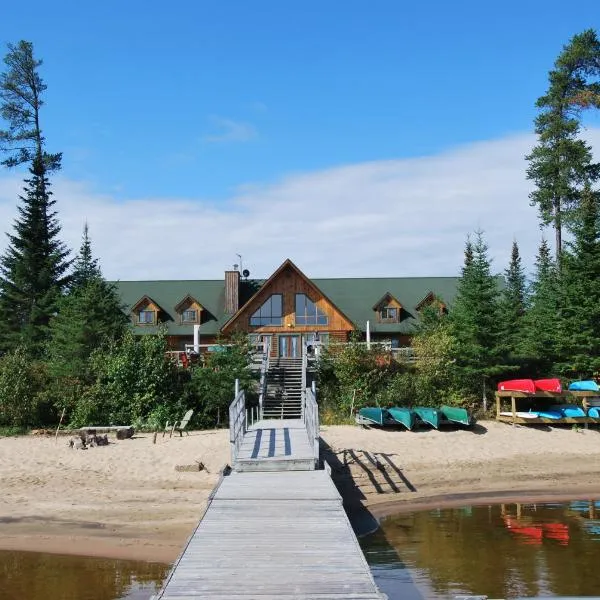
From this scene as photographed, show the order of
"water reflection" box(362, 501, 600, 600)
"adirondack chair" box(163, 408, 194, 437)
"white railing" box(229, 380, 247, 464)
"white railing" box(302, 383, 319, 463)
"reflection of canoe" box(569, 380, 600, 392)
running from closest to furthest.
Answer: "water reflection" box(362, 501, 600, 600)
"white railing" box(229, 380, 247, 464)
"white railing" box(302, 383, 319, 463)
"adirondack chair" box(163, 408, 194, 437)
"reflection of canoe" box(569, 380, 600, 392)

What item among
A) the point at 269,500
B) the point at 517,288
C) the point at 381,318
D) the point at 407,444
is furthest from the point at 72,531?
the point at 517,288

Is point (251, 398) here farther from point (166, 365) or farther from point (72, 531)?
point (72, 531)

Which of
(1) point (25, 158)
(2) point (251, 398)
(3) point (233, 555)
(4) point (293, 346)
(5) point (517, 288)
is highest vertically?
(1) point (25, 158)

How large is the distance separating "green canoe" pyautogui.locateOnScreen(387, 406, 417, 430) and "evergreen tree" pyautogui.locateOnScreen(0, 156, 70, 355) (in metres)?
21.6

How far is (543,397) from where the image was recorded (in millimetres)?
26891

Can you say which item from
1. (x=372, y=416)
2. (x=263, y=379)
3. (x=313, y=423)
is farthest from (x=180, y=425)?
(x=313, y=423)

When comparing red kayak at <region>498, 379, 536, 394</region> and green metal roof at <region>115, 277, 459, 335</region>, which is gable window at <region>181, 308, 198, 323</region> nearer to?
green metal roof at <region>115, 277, 459, 335</region>

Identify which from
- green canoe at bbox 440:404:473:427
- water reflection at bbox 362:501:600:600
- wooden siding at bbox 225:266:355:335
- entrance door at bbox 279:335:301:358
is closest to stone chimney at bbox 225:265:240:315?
wooden siding at bbox 225:266:355:335

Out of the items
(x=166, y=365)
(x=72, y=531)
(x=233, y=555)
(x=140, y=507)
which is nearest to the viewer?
(x=233, y=555)

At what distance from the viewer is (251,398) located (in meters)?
27.6

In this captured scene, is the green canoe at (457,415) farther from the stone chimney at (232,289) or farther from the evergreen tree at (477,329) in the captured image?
the stone chimney at (232,289)

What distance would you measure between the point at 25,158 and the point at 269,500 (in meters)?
36.5

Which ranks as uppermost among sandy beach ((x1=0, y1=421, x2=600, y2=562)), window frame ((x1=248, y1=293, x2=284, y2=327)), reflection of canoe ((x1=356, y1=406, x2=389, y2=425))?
window frame ((x1=248, y1=293, x2=284, y2=327))

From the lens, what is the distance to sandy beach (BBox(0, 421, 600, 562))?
15.9m
